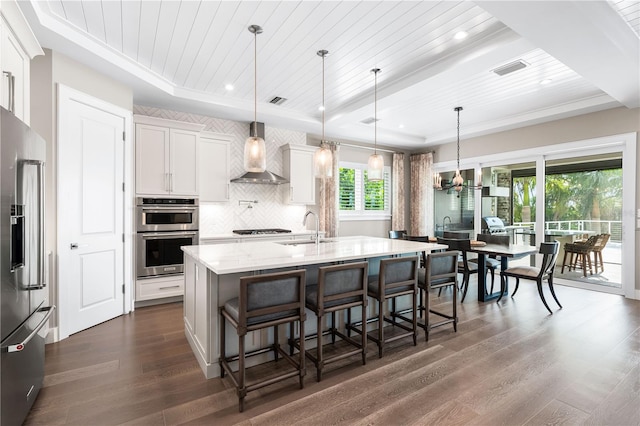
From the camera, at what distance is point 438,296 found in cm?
466

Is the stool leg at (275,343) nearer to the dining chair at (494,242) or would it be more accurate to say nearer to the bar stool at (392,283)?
the bar stool at (392,283)

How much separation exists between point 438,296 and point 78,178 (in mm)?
4737

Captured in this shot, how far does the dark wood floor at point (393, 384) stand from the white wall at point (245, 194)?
2083 millimetres

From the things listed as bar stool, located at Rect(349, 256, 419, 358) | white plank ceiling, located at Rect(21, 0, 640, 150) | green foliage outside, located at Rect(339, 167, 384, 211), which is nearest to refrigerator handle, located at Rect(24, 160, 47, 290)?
white plank ceiling, located at Rect(21, 0, 640, 150)

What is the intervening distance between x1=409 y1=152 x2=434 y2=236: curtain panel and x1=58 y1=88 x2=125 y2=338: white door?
5.73 meters

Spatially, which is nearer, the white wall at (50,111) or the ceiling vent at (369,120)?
the white wall at (50,111)

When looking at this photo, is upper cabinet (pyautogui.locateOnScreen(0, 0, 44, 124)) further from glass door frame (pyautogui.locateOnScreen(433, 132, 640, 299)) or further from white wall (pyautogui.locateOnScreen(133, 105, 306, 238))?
glass door frame (pyautogui.locateOnScreen(433, 132, 640, 299))

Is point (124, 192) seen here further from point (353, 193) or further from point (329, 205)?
point (353, 193)

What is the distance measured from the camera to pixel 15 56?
7.82 ft

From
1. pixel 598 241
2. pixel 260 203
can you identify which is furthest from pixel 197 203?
pixel 598 241

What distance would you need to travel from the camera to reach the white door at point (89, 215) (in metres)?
3.20

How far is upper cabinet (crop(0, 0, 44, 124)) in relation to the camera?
215cm

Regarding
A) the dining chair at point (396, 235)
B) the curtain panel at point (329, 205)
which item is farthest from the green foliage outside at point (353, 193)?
the dining chair at point (396, 235)

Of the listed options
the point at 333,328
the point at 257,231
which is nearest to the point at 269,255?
the point at 333,328
